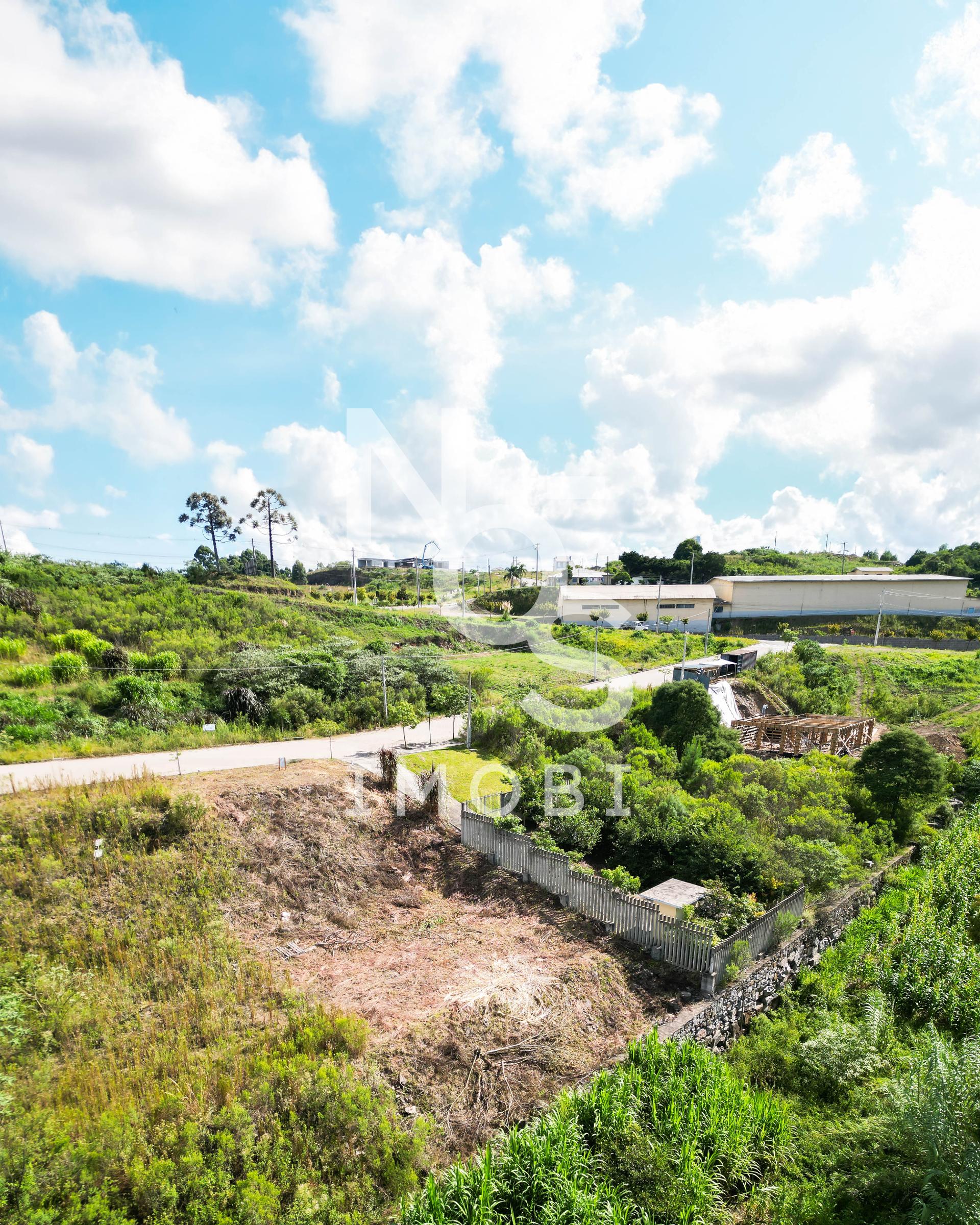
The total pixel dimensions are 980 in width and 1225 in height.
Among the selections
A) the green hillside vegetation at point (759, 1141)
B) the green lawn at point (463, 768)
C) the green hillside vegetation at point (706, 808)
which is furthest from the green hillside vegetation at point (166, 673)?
the green hillside vegetation at point (759, 1141)

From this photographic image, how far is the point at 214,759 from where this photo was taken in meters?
14.1

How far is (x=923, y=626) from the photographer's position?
4222cm

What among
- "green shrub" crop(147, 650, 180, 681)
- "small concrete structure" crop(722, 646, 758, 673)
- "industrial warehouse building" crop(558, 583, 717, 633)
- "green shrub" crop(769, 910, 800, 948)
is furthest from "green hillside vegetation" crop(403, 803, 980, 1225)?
"industrial warehouse building" crop(558, 583, 717, 633)

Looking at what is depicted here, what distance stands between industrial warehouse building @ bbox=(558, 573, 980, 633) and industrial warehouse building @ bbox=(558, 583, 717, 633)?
0.06m

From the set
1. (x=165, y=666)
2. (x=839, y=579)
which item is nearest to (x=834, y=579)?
(x=839, y=579)

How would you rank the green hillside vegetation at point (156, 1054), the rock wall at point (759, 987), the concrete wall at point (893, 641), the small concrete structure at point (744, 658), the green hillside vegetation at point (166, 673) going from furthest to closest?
1. the concrete wall at point (893, 641)
2. the small concrete structure at point (744, 658)
3. the green hillside vegetation at point (166, 673)
4. the rock wall at point (759, 987)
5. the green hillside vegetation at point (156, 1054)

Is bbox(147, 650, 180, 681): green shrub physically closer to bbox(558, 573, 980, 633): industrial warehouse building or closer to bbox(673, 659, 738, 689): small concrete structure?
bbox(673, 659, 738, 689): small concrete structure

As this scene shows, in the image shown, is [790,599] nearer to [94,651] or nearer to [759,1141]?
[759,1141]

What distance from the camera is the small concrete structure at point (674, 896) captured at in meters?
8.78

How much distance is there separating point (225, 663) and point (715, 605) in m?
38.4

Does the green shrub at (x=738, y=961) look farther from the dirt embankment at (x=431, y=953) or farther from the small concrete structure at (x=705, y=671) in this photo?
the small concrete structure at (x=705, y=671)

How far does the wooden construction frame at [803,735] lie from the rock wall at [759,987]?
28.8 feet

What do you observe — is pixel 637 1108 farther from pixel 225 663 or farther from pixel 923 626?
pixel 923 626

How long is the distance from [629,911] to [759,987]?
197 centimetres
